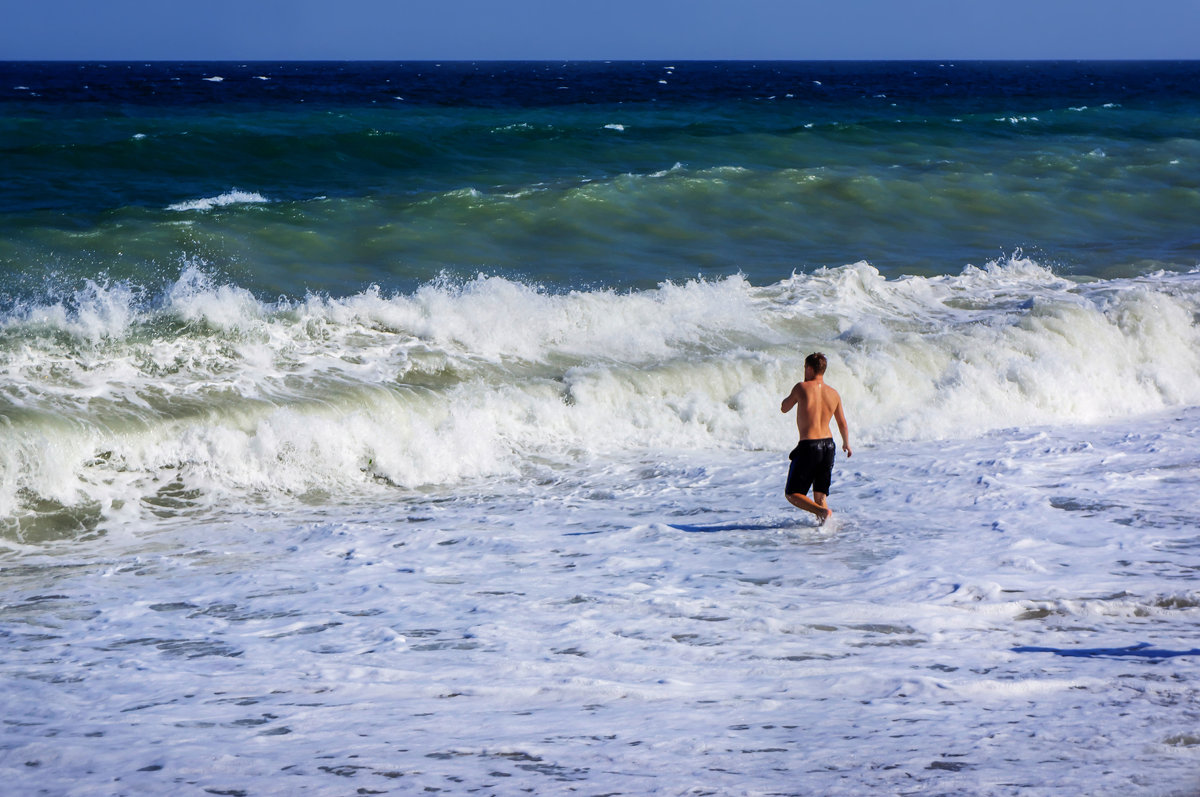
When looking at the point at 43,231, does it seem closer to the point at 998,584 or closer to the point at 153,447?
the point at 153,447

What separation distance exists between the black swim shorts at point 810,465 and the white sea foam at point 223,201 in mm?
12578

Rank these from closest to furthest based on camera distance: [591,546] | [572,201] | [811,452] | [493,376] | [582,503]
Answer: [591,546], [811,452], [582,503], [493,376], [572,201]

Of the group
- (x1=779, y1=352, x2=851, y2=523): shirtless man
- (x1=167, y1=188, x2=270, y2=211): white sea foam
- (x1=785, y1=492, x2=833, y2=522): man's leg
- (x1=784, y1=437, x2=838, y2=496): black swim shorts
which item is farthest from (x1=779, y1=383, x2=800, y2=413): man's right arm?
(x1=167, y1=188, x2=270, y2=211): white sea foam

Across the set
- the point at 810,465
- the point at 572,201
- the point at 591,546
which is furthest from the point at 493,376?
the point at 572,201

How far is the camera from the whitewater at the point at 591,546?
454cm

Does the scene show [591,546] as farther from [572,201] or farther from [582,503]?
[572,201]

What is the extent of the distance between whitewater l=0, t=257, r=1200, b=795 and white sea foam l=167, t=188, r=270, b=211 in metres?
4.98

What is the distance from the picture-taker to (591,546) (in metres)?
7.24

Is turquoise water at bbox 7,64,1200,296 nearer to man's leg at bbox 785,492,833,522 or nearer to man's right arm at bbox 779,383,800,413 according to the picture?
Answer: man's right arm at bbox 779,383,800,413

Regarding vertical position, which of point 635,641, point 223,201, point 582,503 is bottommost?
point 635,641

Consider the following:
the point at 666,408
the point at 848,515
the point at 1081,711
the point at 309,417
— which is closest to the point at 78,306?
the point at 309,417

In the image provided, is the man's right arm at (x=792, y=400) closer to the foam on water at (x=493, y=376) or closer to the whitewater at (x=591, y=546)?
the whitewater at (x=591, y=546)

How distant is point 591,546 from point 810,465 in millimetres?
1551

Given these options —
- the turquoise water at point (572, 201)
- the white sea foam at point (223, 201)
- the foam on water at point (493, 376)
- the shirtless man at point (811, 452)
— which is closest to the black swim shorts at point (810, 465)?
the shirtless man at point (811, 452)
